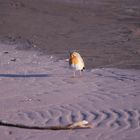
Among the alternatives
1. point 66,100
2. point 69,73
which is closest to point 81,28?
point 69,73

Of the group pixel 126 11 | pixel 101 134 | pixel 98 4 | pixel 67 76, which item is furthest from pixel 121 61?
pixel 98 4

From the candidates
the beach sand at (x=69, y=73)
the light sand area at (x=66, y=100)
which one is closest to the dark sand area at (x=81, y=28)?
the beach sand at (x=69, y=73)

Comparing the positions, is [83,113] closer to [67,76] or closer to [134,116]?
[134,116]

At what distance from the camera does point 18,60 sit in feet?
53.3

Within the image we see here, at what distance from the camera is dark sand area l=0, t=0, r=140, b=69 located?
671 inches

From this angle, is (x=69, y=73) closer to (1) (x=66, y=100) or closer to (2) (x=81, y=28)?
(1) (x=66, y=100)

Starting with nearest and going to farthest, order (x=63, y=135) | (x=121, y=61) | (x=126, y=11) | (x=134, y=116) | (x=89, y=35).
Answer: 1. (x=63, y=135)
2. (x=134, y=116)
3. (x=121, y=61)
4. (x=89, y=35)
5. (x=126, y=11)

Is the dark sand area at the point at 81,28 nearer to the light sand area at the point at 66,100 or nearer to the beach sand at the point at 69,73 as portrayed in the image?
the beach sand at the point at 69,73

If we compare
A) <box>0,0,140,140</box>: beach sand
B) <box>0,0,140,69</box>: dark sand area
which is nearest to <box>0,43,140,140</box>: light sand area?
<box>0,0,140,140</box>: beach sand

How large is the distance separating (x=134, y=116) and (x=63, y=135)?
5.19 ft

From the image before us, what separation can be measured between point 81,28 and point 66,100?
477 inches

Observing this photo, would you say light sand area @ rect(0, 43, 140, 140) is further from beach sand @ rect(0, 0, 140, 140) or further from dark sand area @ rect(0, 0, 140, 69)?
dark sand area @ rect(0, 0, 140, 69)

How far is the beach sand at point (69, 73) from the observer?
928 cm

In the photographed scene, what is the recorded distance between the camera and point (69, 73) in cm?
1398
